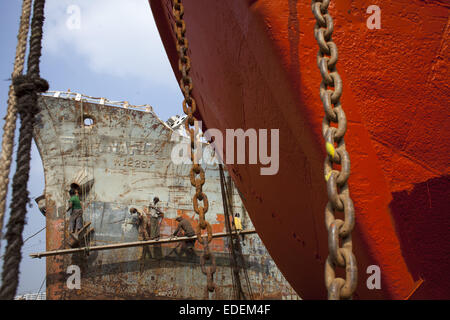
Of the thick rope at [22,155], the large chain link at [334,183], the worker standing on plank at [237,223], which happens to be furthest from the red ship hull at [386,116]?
the worker standing on plank at [237,223]

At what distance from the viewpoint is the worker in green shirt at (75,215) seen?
8.19 metres

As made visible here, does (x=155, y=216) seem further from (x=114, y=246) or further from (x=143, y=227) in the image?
(x=114, y=246)

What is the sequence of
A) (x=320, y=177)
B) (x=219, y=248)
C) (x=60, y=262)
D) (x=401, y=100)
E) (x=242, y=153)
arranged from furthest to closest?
1. (x=219, y=248)
2. (x=60, y=262)
3. (x=242, y=153)
4. (x=320, y=177)
5. (x=401, y=100)

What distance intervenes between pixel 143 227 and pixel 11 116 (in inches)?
300

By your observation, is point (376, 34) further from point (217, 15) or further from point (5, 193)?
point (5, 193)

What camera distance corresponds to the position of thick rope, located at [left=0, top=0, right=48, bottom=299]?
1302mm

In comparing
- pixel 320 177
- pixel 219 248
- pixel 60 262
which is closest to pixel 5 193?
pixel 320 177

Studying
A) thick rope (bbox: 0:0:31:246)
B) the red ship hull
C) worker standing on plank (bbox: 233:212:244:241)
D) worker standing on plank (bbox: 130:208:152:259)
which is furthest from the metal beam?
the red ship hull

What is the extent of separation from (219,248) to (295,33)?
28.2ft

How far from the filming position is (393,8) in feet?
4.97

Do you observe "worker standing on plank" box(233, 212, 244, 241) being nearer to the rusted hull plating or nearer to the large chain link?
the rusted hull plating

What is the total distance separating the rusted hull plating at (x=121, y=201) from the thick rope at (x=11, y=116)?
24.2 feet

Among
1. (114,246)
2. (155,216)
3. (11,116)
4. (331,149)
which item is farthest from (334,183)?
(155,216)

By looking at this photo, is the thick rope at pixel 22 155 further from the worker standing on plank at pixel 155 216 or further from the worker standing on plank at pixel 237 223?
the worker standing on plank at pixel 237 223
